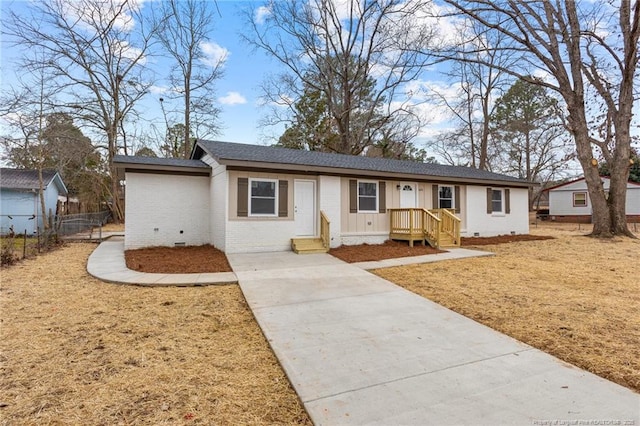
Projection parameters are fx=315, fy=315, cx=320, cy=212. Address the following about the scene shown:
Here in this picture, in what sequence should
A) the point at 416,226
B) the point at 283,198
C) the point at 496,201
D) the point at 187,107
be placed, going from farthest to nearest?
1. the point at 187,107
2. the point at 496,201
3. the point at 416,226
4. the point at 283,198

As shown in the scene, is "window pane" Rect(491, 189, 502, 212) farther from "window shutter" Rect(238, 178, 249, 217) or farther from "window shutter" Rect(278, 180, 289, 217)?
"window shutter" Rect(238, 178, 249, 217)

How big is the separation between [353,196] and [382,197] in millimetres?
1237

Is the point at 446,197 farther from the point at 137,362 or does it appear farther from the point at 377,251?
the point at 137,362

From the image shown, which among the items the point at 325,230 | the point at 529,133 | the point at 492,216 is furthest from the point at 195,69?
the point at 529,133

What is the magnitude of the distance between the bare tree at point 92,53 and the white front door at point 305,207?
15064 millimetres

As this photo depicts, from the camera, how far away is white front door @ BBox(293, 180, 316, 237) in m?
10.1

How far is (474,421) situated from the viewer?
208 cm

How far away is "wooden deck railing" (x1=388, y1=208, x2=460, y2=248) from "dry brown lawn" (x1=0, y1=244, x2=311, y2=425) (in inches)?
276

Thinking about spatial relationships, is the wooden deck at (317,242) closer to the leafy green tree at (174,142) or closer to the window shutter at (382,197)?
the window shutter at (382,197)

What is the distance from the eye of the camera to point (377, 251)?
9.45 meters

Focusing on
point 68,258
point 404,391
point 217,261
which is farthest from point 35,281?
point 404,391

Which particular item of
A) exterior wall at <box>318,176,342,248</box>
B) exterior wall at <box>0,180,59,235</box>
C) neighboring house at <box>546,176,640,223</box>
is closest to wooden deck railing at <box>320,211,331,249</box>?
exterior wall at <box>318,176,342,248</box>

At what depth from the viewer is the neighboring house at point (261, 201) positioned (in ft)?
30.2

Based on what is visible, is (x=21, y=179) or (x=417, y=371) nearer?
(x=417, y=371)
